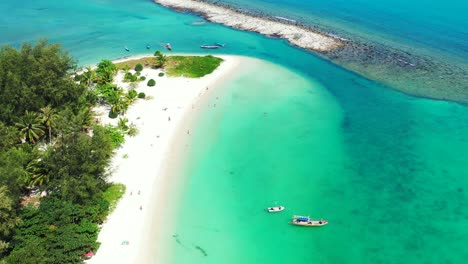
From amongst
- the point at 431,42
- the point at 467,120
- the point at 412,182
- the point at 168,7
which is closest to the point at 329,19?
the point at 431,42

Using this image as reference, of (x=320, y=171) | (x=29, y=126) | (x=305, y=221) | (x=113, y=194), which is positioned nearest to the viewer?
(x=305, y=221)

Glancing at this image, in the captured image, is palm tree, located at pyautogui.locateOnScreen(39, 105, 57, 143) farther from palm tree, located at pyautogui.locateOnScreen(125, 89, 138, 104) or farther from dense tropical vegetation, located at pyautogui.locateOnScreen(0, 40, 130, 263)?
palm tree, located at pyautogui.locateOnScreen(125, 89, 138, 104)

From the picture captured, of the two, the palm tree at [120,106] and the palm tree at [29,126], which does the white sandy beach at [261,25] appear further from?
the palm tree at [29,126]

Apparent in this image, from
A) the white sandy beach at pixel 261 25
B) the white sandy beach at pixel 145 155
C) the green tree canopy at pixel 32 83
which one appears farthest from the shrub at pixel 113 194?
the white sandy beach at pixel 261 25

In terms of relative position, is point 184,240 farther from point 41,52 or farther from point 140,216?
point 41,52

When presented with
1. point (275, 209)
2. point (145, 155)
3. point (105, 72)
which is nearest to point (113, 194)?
point (145, 155)

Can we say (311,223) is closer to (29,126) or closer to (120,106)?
(120,106)

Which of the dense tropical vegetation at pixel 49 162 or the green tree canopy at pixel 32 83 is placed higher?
the green tree canopy at pixel 32 83
